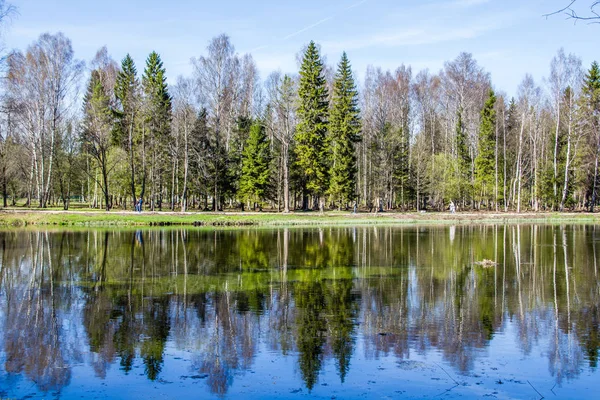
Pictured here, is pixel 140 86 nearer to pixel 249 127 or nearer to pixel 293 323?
pixel 249 127

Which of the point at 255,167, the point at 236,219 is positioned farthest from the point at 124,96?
the point at 236,219

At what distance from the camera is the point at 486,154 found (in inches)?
2699

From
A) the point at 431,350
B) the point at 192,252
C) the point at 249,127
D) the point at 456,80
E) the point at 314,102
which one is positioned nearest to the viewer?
the point at 431,350

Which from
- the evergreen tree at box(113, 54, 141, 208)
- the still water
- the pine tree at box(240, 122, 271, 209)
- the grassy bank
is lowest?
the still water

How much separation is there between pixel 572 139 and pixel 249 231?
41.6 m

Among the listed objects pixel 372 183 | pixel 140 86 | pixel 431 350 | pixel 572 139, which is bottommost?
pixel 431 350

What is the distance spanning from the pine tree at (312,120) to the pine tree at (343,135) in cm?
144

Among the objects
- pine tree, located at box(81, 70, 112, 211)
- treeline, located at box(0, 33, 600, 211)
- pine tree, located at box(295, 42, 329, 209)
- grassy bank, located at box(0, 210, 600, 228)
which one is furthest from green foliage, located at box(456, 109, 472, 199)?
pine tree, located at box(81, 70, 112, 211)

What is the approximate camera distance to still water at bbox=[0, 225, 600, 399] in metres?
8.93

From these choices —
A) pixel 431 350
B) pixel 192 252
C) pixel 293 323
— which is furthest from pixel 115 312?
pixel 192 252

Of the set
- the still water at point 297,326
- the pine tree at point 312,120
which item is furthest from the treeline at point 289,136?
the still water at point 297,326

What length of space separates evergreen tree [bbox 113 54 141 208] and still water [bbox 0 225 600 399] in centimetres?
3434

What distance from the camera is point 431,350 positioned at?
34.6ft

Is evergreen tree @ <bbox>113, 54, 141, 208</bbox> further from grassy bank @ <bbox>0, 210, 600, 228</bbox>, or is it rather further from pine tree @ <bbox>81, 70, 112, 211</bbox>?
grassy bank @ <bbox>0, 210, 600, 228</bbox>
